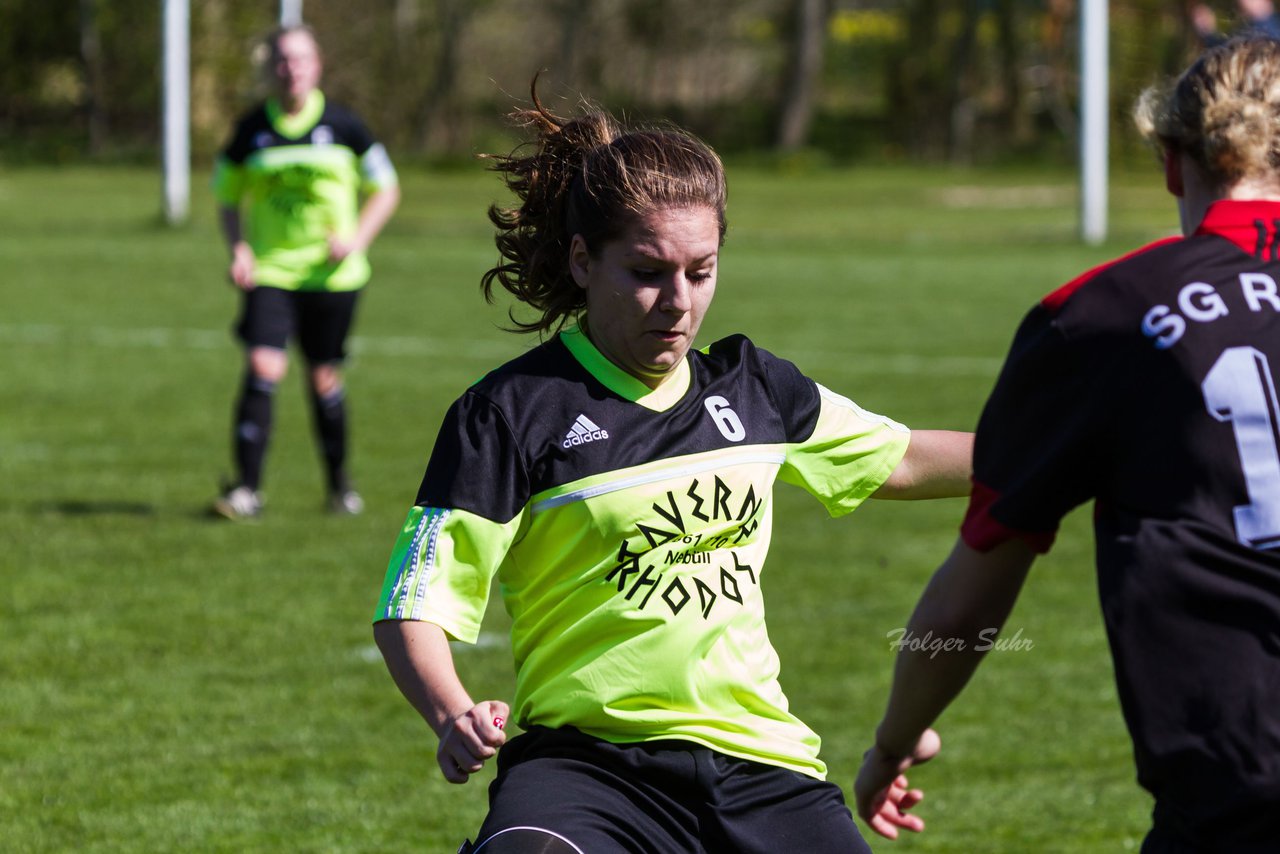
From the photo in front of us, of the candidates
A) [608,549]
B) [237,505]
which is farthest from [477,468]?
[237,505]

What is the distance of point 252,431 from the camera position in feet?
29.7

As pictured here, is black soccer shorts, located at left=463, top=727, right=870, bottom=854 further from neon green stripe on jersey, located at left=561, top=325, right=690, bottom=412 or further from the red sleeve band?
the red sleeve band

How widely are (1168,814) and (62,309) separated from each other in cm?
1633

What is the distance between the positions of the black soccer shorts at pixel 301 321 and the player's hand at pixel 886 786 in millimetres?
6385

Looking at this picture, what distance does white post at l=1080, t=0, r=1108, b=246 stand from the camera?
22547 mm

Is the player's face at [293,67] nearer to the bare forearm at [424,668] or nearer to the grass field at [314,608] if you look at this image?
the grass field at [314,608]

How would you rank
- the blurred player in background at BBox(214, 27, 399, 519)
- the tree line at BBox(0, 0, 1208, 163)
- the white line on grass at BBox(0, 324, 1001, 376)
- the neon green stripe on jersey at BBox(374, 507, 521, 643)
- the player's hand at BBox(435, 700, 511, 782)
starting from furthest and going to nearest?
1. the tree line at BBox(0, 0, 1208, 163)
2. the white line on grass at BBox(0, 324, 1001, 376)
3. the blurred player in background at BBox(214, 27, 399, 519)
4. the neon green stripe on jersey at BBox(374, 507, 521, 643)
5. the player's hand at BBox(435, 700, 511, 782)

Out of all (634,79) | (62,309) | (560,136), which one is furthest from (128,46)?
(560,136)

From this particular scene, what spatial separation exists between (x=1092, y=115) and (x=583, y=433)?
20995mm

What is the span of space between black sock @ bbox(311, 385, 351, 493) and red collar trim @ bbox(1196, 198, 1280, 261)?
7.06 m

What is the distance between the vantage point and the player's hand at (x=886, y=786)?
9.57 ft

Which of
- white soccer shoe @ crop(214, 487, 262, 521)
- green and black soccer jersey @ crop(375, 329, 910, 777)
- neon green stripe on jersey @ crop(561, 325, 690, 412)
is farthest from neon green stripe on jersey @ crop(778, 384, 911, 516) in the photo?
white soccer shoe @ crop(214, 487, 262, 521)

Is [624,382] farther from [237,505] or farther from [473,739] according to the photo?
[237,505]

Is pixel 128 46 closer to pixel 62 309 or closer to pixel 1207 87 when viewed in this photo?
pixel 62 309
